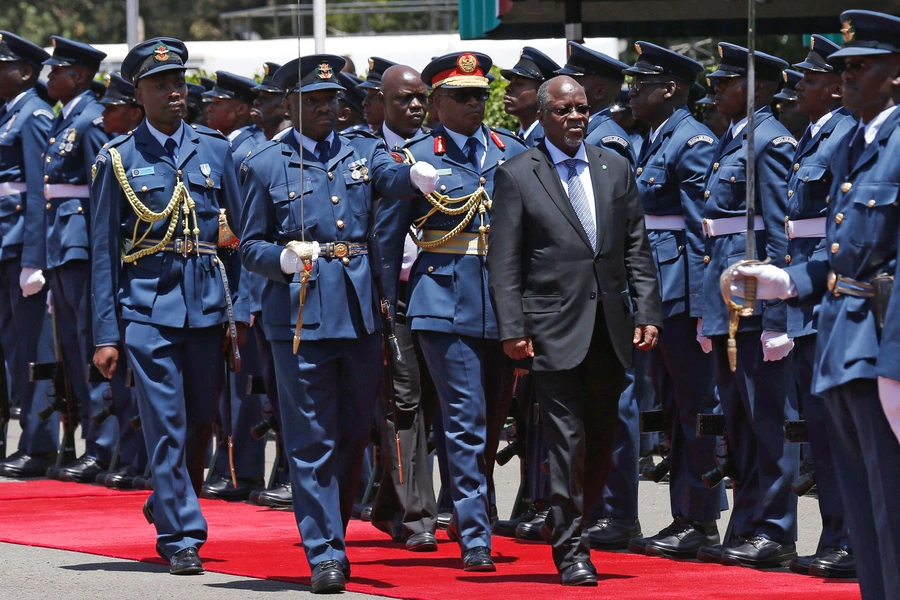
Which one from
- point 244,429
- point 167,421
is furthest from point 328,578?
point 244,429

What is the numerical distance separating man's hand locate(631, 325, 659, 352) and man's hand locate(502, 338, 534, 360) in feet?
1.54

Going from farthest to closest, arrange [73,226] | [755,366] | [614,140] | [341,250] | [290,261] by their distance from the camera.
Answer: [73,226] < [614,140] < [755,366] < [341,250] < [290,261]

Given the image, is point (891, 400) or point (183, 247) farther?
point (183, 247)

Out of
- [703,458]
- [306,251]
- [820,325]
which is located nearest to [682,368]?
[703,458]

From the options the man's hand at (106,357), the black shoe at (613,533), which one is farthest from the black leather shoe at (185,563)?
the black shoe at (613,533)

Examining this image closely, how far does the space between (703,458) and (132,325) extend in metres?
2.76

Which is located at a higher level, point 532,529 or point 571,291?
point 571,291

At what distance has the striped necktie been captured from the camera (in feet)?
25.6

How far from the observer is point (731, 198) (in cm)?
833

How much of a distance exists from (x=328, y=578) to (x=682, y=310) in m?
2.37

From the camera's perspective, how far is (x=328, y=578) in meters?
7.41

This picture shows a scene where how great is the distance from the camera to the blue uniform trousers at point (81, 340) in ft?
37.1

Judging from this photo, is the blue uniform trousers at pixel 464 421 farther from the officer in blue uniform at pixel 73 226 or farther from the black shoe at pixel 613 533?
the officer in blue uniform at pixel 73 226

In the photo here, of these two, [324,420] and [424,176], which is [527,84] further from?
[324,420]
